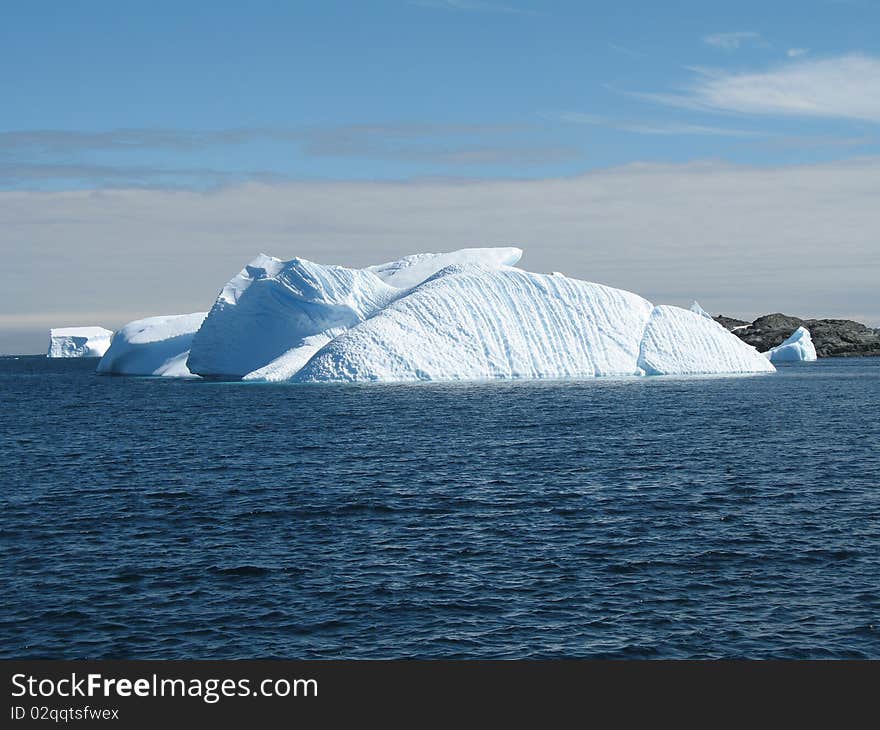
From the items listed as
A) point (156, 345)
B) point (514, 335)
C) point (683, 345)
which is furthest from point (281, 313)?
point (683, 345)

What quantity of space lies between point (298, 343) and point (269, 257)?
8175mm

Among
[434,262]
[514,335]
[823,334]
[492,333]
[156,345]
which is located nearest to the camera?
[492,333]

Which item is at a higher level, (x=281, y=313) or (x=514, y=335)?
(x=281, y=313)

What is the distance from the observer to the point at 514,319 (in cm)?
6669

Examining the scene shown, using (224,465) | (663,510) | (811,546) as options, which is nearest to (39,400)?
(224,465)

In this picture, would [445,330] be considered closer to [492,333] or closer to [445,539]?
[492,333]

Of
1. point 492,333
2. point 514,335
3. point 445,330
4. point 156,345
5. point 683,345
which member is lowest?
point 683,345

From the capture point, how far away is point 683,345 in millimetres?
70812

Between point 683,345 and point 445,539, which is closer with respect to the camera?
point 445,539

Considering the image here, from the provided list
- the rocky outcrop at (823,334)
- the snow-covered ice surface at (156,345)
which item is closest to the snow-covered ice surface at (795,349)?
the rocky outcrop at (823,334)

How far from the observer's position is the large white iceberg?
6969cm

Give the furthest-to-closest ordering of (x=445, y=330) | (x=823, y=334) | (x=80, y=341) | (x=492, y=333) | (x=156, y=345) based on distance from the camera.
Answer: (x=80, y=341) < (x=823, y=334) < (x=156, y=345) < (x=492, y=333) < (x=445, y=330)

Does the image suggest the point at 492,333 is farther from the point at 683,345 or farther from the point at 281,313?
the point at 281,313

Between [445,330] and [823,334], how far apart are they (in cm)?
11464
